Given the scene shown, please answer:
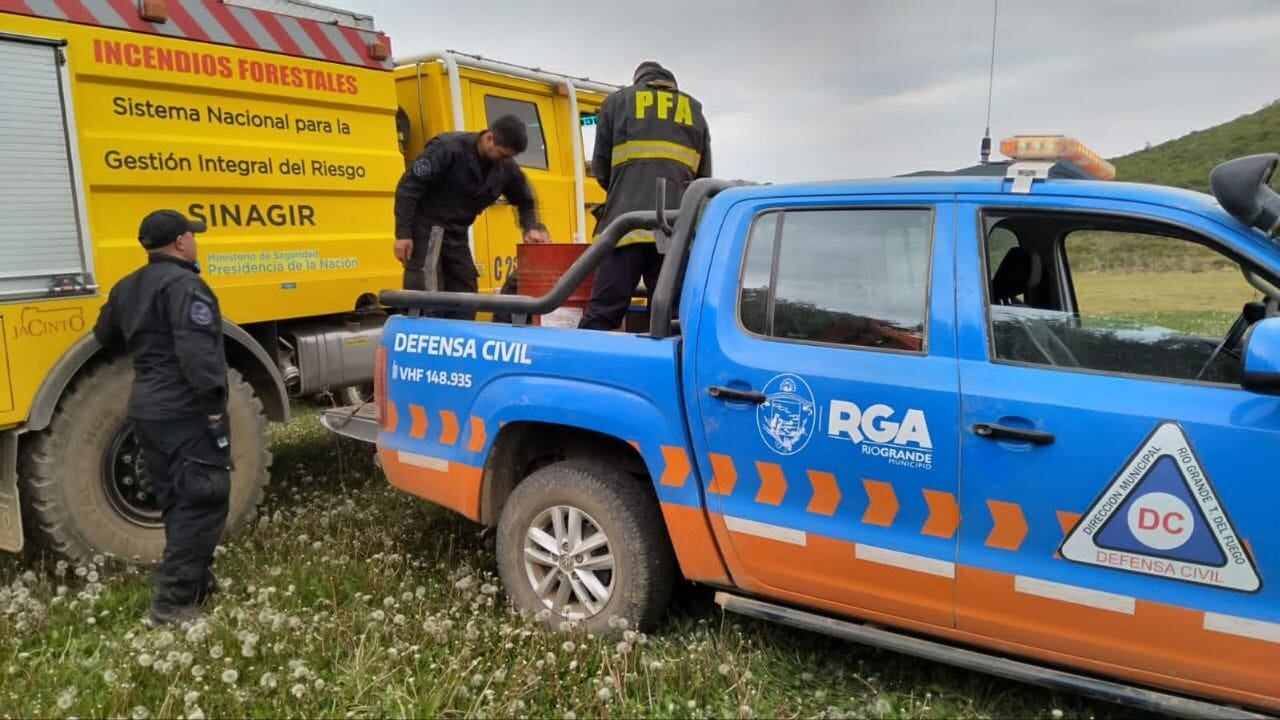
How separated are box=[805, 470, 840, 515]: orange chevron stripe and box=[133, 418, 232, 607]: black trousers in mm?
2536

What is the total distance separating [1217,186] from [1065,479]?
2.98 ft

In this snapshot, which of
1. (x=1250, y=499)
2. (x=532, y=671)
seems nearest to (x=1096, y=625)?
(x=1250, y=499)

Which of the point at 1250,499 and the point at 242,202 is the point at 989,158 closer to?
the point at 1250,499

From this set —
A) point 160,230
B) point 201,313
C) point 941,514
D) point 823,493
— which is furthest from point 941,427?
point 160,230

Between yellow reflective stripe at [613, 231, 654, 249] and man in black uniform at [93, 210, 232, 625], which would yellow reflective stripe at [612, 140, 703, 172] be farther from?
man in black uniform at [93, 210, 232, 625]

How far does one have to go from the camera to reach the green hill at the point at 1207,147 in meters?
33.0

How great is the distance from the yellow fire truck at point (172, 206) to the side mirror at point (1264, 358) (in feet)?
14.4

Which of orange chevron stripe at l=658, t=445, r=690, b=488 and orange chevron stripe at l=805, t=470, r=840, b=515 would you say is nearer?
orange chevron stripe at l=805, t=470, r=840, b=515

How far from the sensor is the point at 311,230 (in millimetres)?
5234

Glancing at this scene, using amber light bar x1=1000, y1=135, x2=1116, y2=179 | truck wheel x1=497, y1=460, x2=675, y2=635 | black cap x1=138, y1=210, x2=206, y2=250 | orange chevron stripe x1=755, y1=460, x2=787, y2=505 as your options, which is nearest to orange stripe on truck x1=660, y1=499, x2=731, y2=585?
truck wheel x1=497, y1=460, x2=675, y2=635

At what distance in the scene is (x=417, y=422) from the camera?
3951mm

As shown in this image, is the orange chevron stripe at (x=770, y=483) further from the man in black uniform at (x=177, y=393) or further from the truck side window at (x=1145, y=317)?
the man in black uniform at (x=177, y=393)

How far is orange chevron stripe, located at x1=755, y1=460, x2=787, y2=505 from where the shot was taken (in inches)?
119

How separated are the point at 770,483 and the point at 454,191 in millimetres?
3430
